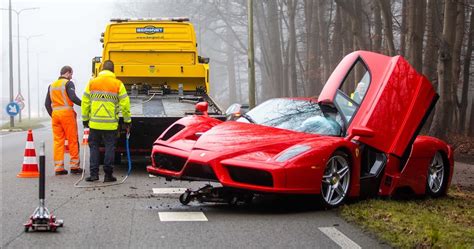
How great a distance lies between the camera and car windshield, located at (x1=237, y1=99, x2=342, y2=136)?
25.4 ft

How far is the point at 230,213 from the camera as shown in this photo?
23.2ft

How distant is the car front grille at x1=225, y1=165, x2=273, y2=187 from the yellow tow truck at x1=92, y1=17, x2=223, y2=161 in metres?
5.00

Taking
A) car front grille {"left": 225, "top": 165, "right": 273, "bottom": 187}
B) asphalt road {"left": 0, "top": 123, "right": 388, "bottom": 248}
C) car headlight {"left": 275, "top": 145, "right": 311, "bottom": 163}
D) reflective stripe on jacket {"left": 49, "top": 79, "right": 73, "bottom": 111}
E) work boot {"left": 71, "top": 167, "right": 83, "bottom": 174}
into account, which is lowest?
asphalt road {"left": 0, "top": 123, "right": 388, "bottom": 248}

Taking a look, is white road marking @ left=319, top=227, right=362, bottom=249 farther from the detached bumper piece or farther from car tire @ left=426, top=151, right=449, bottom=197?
car tire @ left=426, top=151, right=449, bottom=197

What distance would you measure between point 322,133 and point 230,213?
4.85ft

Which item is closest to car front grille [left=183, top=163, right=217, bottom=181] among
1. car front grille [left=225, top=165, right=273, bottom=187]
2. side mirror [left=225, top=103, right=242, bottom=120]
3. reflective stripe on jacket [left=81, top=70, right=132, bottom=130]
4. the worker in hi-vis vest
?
car front grille [left=225, top=165, right=273, bottom=187]

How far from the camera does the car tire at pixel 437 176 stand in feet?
27.9

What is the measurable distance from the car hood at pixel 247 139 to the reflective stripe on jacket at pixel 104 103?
2.59 meters

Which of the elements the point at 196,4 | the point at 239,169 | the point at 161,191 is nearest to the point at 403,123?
the point at 239,169

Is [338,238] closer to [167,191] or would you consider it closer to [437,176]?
[437,176]

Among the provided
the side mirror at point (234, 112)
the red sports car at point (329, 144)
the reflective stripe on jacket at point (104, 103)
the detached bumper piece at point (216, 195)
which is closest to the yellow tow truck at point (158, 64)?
the reflective stripe on jacket at point (104, 103)

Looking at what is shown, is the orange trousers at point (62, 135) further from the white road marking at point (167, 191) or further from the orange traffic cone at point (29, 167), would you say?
the white road marking at point (167, 191)

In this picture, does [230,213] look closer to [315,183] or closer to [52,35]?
[315,183]

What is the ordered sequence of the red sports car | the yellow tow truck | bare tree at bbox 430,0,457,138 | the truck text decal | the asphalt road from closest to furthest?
1. the asphalt road
2. the red sports car
3. the yellow tow truck
4. the truck text decal
5. bare tree at bbox 430,0,457,138
